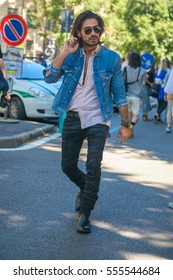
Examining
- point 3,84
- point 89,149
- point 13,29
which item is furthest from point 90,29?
point 13,29

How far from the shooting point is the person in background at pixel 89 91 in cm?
575

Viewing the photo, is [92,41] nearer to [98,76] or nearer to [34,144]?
[98,76]

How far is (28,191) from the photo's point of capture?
302 inches

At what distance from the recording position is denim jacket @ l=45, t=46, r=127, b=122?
5.77 metres

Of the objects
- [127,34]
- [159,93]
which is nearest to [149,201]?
[159,93]

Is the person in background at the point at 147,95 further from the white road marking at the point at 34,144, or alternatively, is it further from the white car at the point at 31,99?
the white road marking at the point at 34,144

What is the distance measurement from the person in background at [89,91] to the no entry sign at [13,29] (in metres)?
10.1

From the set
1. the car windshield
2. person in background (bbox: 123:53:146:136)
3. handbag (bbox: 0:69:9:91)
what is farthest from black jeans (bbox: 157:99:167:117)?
handbag (bbox: 0:69:9:91)

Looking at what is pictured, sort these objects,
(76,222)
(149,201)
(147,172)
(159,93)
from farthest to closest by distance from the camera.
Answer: (159,93)
(147,172)
(149,201)
(76,222)

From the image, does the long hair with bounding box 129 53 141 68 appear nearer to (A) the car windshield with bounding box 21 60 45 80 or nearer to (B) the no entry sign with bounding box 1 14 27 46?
(B) the no entry sign with bounding box 1 14 27 46

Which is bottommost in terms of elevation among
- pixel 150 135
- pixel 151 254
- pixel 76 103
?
pixel 150 135

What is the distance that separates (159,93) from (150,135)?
14.9 ft

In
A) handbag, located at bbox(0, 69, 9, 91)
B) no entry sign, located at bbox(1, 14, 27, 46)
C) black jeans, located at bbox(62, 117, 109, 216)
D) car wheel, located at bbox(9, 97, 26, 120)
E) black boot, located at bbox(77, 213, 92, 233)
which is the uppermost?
no entry sign, located at bbox(1, 14, 27, 46)
